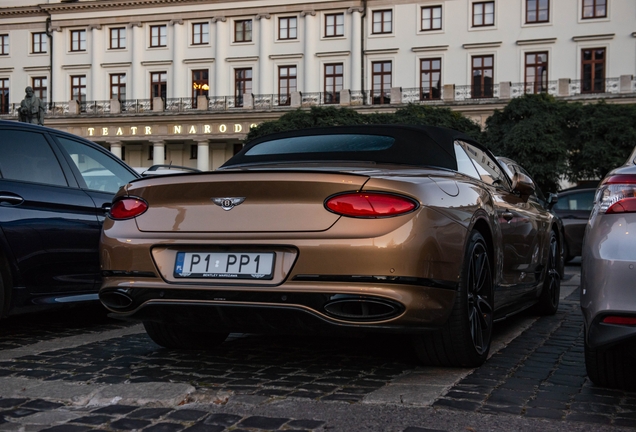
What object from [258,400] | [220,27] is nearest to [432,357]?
[258,400]

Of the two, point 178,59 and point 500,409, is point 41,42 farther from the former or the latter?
point 500,409

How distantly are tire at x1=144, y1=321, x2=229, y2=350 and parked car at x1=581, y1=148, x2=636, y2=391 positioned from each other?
232cm

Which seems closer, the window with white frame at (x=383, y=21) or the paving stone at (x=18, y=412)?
the paving stone at (x=18, y=412)

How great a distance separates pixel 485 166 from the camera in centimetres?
541

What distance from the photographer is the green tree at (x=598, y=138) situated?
32062 mm

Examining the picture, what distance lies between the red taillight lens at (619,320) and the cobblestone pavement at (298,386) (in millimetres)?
377

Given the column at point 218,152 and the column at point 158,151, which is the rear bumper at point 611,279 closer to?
the column at point 158,151

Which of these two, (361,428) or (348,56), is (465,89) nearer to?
(348,56)

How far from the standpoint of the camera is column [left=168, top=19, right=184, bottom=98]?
53719 millimetres

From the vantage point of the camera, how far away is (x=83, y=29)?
56.3 metres

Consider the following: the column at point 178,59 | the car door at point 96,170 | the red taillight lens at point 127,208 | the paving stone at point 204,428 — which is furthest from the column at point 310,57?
the paving stone at point 204,428

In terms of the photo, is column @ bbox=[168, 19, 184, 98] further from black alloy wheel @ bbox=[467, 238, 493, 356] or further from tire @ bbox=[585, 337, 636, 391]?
tire @ bbox=[585, 337, 636, 391]

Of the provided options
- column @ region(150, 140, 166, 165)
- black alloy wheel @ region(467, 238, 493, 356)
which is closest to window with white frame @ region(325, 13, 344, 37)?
column @ region(150, 140, 166, 165)

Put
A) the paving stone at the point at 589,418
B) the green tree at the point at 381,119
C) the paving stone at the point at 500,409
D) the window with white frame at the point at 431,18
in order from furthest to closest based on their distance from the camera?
the window with white frame at the point at 431,18 < the green tree at the point at 381,119 < the paving stone at the point at 500,409 < the paving stone at the point at 589,418
